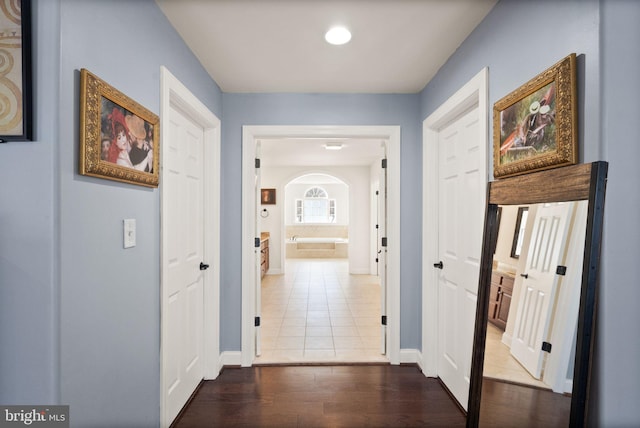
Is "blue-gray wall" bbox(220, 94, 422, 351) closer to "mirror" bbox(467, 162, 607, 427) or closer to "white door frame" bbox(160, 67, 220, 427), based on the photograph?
"white door frame" bbox(160, 67, 220, 427)

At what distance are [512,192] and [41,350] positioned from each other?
1.94 m

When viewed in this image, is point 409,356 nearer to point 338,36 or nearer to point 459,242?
point 459,242

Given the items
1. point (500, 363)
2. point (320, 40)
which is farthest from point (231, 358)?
point (320, 40)

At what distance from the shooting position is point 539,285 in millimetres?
1290

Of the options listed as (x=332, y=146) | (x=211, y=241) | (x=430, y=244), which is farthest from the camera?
(x=332, y=146)

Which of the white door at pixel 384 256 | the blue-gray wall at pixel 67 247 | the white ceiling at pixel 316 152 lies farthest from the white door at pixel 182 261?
the white ceiling at pixel 316 152

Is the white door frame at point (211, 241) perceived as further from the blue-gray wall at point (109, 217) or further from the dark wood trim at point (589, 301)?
the dark wood trim at point (589, 301)

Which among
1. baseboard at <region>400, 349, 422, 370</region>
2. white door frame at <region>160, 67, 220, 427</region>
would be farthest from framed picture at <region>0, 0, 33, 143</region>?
baseboard at <region>400, 349, 422, 370</region>

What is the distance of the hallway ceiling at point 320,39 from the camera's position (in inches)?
65.9

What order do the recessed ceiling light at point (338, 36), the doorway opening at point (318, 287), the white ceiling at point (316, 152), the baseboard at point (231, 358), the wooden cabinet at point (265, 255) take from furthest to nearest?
the wooden cabinet at point (265, 255)
the white ceiling at point (316, 152)
the doorway opening at point (318, 287)
the baseboard at point (231, 358)
the recessed ceiling light at point (338, 36)

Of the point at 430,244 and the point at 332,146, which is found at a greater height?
the point at 332,146

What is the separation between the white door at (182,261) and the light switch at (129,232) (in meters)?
0.27

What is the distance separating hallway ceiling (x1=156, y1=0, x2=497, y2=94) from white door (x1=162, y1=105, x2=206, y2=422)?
513 mm

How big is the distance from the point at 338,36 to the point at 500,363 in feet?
6.40
